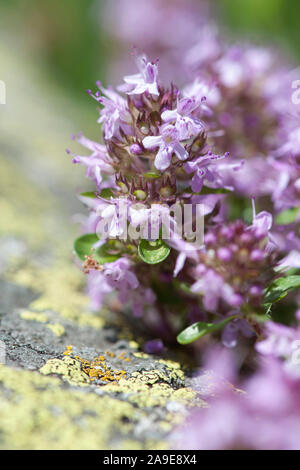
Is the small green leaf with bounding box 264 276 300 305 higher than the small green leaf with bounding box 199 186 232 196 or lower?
lower

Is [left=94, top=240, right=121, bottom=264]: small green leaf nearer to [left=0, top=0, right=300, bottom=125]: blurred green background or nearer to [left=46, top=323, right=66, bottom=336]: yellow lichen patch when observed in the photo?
[left=46, top=323, right=66, bottom=336]: yellow lichen patch

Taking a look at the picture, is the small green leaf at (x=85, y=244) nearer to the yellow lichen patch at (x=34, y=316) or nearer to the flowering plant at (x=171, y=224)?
the flowering plant at (x=171, y=224)

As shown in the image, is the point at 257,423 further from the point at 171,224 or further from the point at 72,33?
the point at 72,33

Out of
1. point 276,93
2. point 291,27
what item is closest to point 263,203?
point 276,93

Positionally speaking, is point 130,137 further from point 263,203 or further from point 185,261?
point 263,203

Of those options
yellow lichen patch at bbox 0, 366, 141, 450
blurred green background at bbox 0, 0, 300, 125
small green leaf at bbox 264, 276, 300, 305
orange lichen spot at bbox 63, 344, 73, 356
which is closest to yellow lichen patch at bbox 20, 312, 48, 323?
orange lichen spot at bbox 63, 344, 73, 356

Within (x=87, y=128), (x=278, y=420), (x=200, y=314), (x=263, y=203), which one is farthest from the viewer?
(x=87, y=128)

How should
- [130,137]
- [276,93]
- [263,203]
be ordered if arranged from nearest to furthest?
1. [130,137]
2. [263,203]
3. [276,93]
